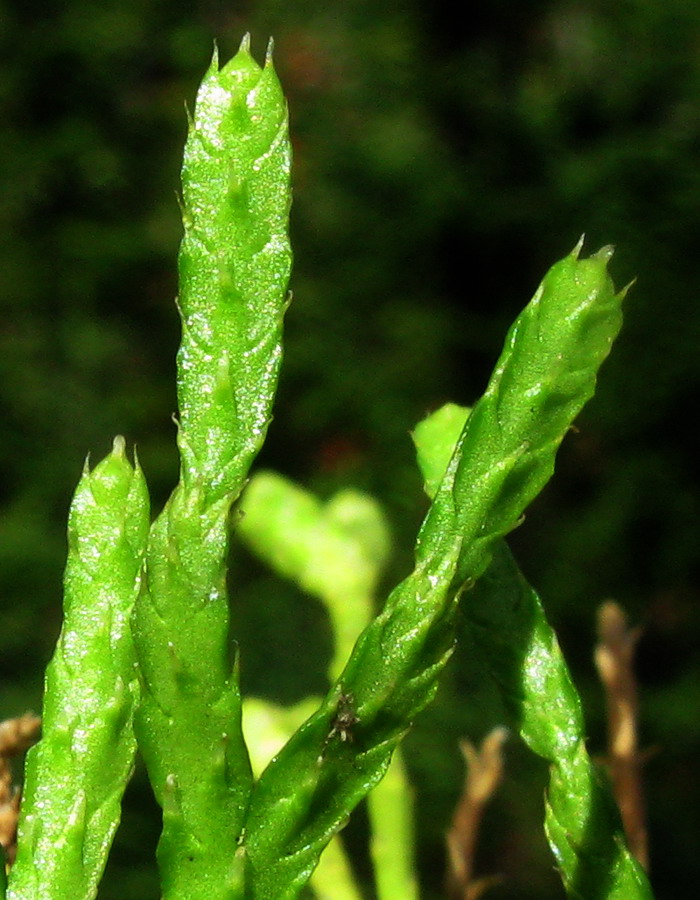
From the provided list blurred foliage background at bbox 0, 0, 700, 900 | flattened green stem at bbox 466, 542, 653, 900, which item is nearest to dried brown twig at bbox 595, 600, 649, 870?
flattened green stem at bbox 466, 542, 653, 900

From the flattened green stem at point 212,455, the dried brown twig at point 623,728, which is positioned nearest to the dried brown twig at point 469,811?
the dried brown twig at point 623,728

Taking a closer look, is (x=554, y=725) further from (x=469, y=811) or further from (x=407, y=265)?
(x=407, y=265)

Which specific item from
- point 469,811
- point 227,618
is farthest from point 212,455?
point 469,811

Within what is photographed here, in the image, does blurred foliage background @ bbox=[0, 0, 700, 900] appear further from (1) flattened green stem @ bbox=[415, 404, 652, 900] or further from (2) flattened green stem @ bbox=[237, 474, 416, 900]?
(1) flattened green stem @ bbox=[415, 404, 652, 900]

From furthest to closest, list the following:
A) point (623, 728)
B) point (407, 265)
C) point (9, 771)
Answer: point (407, 265) → point (623, 728) → point (9, 771)

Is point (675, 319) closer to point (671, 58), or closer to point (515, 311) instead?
point (515, 311)

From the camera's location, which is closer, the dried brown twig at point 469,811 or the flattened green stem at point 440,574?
the flattened green stem at point 440,574

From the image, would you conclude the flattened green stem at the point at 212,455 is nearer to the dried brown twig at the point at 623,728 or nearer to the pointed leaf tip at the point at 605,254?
the pointed leaf tip at the point at 605,254
